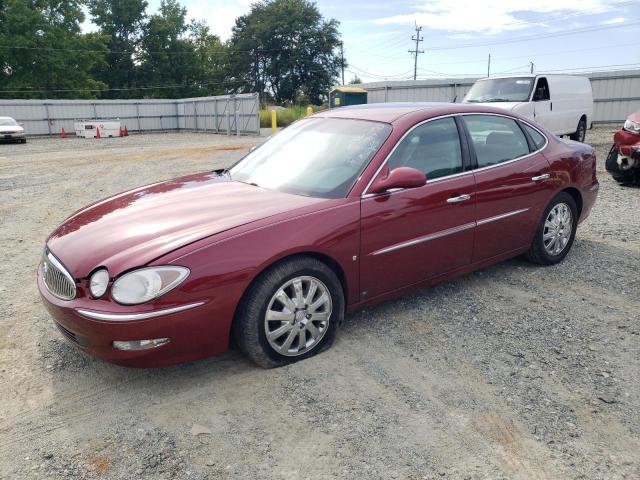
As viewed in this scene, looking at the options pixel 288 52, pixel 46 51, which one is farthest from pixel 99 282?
pixel 288 52

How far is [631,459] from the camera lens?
2549 millimetres

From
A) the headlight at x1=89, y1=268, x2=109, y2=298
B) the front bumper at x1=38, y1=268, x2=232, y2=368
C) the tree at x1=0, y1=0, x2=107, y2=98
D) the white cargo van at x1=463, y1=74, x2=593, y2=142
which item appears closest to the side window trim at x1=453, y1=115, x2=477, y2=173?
the front bumper at x1=38, y1=268, x2=232, y2=368

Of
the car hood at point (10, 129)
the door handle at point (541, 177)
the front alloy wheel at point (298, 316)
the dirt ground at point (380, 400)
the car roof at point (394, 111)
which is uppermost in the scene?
the car roof at point (394, 111)

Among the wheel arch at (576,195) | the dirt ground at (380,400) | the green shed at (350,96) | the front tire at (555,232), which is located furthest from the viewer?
the green shed at (350,96)

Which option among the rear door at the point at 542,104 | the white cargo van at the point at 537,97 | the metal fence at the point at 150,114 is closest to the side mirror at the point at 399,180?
the white cargo van at the point at 537,97

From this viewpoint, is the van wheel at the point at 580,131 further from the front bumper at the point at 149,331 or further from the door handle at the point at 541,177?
the front bumper at the point at 149,331

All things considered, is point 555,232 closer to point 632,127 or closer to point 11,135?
point 632,127

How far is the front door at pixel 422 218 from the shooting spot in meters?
3.71

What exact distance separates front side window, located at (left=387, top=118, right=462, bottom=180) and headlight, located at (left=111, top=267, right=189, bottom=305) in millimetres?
1748

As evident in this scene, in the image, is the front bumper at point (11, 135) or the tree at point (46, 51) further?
the tree at point (46, 51)

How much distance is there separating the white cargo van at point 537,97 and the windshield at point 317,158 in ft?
30.1

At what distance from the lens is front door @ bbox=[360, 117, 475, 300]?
12.2ft

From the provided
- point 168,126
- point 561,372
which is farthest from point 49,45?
point 561,372

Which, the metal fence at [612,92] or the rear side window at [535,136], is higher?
the metal fence at [612,92]
